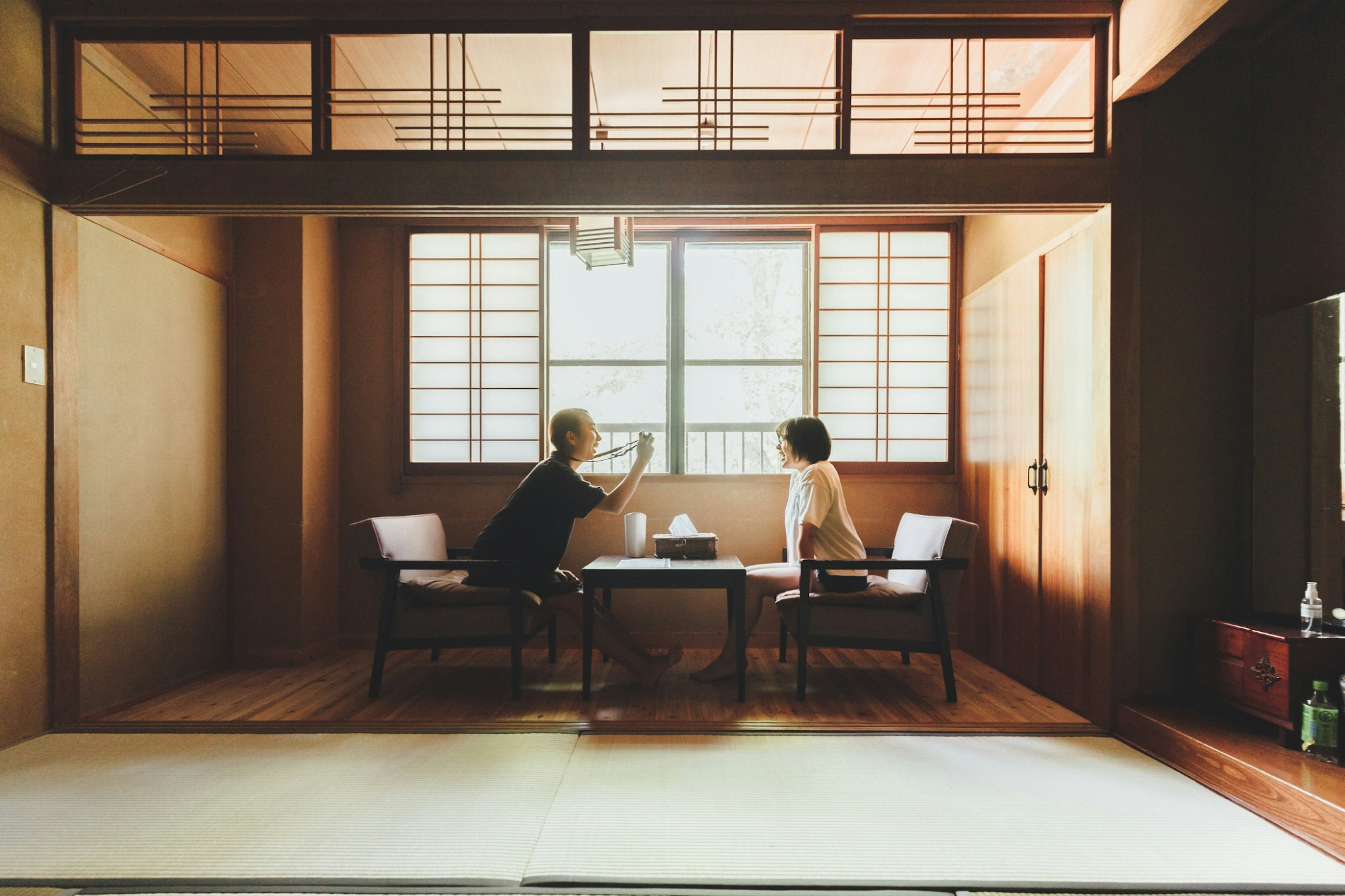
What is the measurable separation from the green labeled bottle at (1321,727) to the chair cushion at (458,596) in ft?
9.41

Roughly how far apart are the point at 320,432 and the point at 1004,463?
3.87 meters

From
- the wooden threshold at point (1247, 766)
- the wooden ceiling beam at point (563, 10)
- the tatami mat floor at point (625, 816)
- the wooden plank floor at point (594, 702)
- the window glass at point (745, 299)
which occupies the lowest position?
the wooden plank floor at point (594, 702)

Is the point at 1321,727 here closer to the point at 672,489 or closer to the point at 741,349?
the point at 672,489

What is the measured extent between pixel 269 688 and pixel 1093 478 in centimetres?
389

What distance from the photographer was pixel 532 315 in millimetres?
4543

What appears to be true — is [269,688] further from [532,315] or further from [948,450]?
[948,450]

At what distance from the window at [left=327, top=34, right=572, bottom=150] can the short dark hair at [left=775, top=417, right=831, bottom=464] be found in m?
1.70

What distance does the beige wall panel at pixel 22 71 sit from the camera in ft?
8.77

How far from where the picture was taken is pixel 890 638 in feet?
10.7

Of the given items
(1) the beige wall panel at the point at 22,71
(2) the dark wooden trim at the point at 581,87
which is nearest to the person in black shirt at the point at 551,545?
(2) the dark wooden trim at the point at 581,87

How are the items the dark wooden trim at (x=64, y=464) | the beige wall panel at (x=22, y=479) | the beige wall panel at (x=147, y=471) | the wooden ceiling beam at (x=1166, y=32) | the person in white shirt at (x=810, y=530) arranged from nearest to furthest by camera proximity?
the wooden ceiling beam at (x=1166, y=32)
the beige wall panel at (x=22, y=479)
the dark wooden trim at (x=64, y=464)
the beige wall panel at (x=147, y=471)
the person in white shirt at (x=810, y=530)

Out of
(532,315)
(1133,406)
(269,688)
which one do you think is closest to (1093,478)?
(1133,406)

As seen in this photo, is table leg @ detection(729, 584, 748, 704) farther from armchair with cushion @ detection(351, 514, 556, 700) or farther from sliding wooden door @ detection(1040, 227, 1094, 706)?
sliding wooden door @ detection(1040, 227, 1094, 706)

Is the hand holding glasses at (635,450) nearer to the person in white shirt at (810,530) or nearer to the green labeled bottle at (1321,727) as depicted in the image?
the person in white shirt at (810,530)
